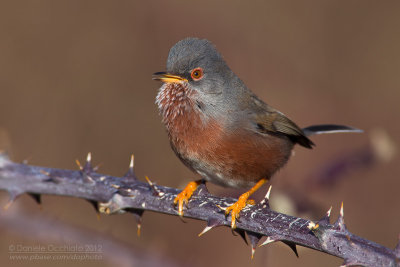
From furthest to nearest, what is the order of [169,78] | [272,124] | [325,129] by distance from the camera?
[325,129] → [272,124] → [169,78]

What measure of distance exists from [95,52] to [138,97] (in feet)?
3.24

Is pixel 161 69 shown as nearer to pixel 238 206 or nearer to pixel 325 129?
pixel 325 129

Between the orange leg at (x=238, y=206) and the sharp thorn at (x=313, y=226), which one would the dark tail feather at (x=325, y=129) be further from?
the sharp thorn at (x=313, y=226)

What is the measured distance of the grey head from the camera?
442cm

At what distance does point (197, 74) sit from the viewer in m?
4.48

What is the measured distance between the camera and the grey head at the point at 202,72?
4422 millimetres

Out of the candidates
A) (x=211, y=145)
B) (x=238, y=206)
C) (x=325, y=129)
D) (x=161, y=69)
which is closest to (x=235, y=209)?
(x=238, y=206)

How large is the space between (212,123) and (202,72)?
1.86ft

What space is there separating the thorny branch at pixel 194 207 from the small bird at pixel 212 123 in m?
0.85

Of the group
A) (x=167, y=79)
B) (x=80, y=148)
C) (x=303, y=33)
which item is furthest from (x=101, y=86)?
(x=303, y=33)

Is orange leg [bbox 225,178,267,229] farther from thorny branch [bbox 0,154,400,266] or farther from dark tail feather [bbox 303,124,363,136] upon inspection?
dark tail feather [bbox 303,124,363,136]

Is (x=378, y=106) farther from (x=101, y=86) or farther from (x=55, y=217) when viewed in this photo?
(x=55, y=217)

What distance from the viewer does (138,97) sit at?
699 centimetres

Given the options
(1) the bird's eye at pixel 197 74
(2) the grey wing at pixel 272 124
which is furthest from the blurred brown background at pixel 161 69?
(1) the bird's eye at pixel 197 74
